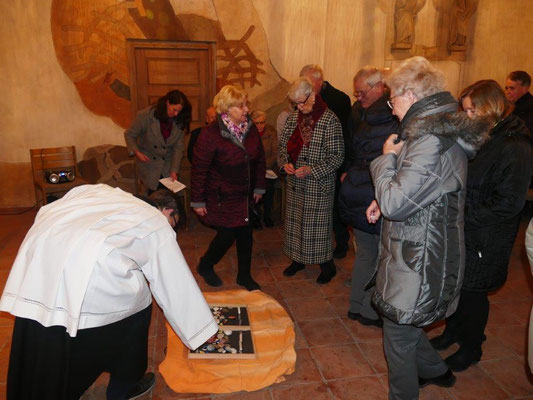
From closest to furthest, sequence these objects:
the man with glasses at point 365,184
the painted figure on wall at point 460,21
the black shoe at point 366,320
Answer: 1. the man with glasses at point 365,184
2. the black shoe at point 366,320
3. the painted figure on wall at point 460,21

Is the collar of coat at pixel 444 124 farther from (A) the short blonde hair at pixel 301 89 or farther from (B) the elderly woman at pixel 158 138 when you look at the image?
(B) the elderly woman at pixel 158 138

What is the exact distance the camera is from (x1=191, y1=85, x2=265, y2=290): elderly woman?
3877 mm

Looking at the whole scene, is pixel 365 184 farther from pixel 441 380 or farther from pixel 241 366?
pixel 241 366

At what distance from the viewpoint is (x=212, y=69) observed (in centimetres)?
700

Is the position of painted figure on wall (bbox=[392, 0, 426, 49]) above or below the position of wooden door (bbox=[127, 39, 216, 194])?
above

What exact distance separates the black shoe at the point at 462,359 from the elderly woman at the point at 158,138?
3.55m

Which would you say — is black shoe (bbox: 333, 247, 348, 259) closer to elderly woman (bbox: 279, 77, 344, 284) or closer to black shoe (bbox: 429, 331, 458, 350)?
elderly woman (bbox: 279, 77, 344, 284)

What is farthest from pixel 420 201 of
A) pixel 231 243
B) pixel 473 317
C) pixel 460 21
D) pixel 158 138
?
pixel 460 21

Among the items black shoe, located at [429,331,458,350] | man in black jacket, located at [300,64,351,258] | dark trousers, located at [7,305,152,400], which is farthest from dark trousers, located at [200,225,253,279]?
dark trousers, located at [7,305,152,400]

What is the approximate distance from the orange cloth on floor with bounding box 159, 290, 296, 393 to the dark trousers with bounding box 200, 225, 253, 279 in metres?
0.75

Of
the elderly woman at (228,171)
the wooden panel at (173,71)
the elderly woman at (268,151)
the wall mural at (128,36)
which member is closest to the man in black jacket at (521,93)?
the elderly woman at (268,151)

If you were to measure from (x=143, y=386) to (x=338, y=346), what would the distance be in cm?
145

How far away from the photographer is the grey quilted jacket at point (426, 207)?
2.17 meters

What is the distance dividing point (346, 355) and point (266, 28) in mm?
5290
